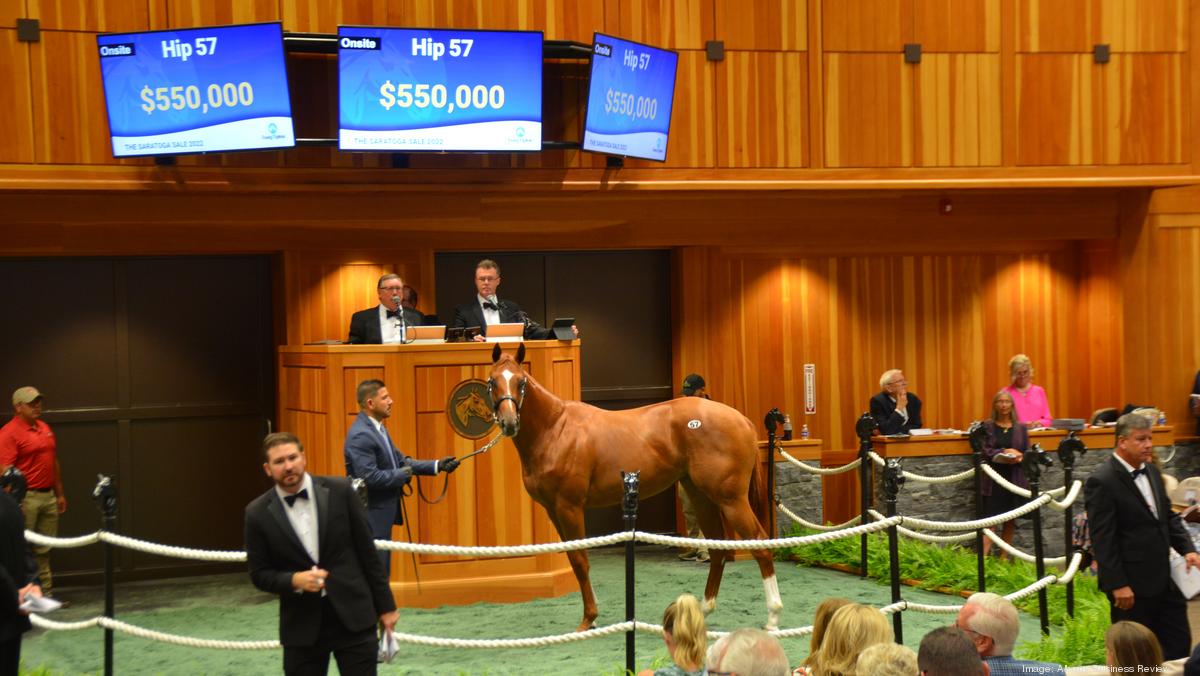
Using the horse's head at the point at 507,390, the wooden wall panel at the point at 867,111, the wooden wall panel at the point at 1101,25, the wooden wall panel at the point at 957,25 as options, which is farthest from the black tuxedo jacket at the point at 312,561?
the wooden wall panel at the point at 1101,25

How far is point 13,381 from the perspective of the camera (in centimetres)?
1150

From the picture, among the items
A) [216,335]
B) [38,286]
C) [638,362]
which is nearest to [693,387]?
[638,362]

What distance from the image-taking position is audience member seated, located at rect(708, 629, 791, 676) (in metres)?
4.18

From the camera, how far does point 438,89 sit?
1082 centimetres

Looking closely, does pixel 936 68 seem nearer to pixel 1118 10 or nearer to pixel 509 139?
pixel 1118 10

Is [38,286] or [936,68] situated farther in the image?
[936,68]

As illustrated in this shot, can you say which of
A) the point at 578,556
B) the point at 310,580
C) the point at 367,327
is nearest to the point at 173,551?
Result: the point at 310,580

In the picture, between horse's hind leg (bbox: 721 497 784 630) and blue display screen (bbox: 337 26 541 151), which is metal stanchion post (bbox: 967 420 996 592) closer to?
horse's hind leg (bbox: 721 497 784 630)

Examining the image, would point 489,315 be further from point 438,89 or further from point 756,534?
point 756,534

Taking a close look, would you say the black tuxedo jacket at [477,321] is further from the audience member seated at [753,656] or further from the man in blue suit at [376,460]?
the audience member seated at [753,656]

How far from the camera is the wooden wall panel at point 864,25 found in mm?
12930

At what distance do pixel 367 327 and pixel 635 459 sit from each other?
2528 millimetres

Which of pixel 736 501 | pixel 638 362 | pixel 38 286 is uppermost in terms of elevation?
pixel 38 286

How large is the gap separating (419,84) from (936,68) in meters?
5.56
